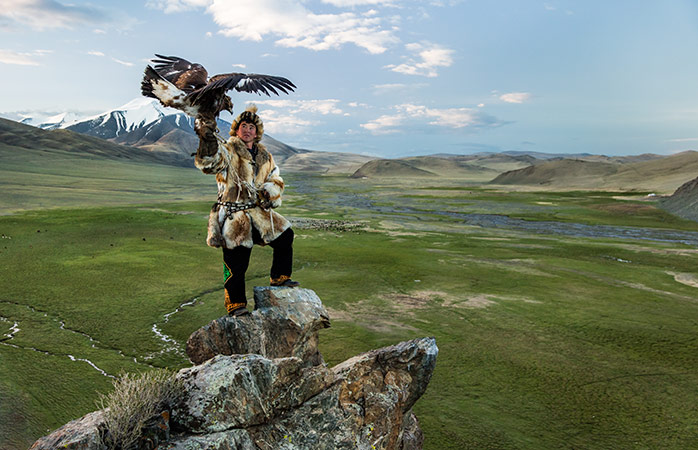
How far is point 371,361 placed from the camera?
4438mm

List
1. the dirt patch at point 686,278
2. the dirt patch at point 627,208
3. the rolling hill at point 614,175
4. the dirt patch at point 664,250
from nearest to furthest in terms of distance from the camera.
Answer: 1. the dirt patch at point 686,278
2. the dirt patch at point 664,250
3. the dirt patch at point 627,208
4. the rolling hill at point 614,175

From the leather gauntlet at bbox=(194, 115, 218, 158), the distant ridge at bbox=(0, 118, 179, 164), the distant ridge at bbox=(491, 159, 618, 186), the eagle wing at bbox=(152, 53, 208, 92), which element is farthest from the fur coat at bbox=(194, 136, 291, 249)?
the distant ridge at bbox=(0, 118, 179, 164)

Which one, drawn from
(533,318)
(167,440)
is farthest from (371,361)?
(533,318)

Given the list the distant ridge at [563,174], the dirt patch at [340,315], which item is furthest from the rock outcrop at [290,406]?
the distant ridge at [563,174]

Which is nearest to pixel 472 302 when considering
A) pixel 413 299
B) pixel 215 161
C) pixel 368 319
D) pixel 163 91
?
pixel 413 299

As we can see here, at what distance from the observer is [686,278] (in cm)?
1434

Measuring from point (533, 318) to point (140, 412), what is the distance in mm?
8536

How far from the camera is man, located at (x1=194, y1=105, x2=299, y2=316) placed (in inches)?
224

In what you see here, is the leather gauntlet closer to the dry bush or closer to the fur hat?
the fur hat

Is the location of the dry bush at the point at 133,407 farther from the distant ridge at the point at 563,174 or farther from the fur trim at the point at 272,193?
the distant ridge at the point at 563,174

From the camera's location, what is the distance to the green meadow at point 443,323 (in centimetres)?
586

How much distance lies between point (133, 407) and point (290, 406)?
4.15 ft

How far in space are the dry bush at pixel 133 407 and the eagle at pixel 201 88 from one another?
264 centimetres

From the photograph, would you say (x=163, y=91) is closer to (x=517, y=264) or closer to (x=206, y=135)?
(x=206, y=135)
